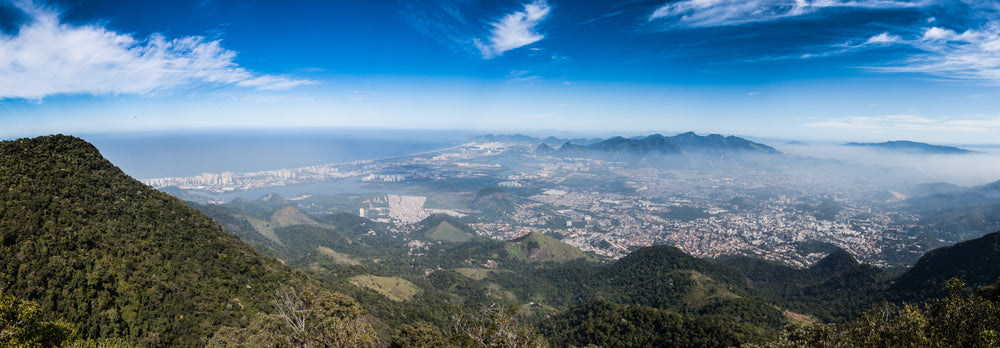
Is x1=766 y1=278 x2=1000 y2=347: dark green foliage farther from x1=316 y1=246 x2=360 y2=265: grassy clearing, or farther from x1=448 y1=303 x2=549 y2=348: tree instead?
x1=316 y1=246 x2=360 y2=265: grassy clearing

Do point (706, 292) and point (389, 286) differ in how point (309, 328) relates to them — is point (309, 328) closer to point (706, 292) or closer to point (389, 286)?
point (389, 286)

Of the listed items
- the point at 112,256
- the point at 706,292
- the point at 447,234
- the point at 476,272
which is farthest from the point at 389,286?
the point at 447,234

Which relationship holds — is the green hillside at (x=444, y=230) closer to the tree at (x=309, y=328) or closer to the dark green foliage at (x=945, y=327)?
the tree at (x=309, y=328)

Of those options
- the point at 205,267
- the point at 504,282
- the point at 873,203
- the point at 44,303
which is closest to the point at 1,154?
the point at 205,267

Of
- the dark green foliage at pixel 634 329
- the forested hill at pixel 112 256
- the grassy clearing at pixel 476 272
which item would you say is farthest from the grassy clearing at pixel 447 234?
the forested hill at pixel 112 256

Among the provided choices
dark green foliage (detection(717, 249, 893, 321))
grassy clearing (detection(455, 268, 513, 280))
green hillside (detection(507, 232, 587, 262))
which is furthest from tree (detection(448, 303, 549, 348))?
green hillside (detection(507, 232, 587, 262))

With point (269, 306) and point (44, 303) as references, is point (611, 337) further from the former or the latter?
point (44, 303)
